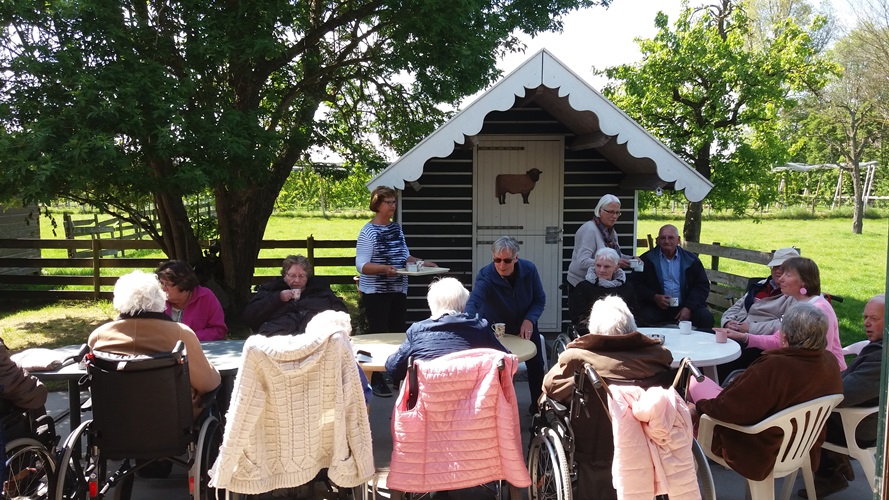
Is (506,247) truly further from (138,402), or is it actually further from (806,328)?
(138,402)

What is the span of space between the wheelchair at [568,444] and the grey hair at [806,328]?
1.70 ft

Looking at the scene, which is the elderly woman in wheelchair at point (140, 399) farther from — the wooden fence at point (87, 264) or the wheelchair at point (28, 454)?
the wooden fence at point (87, 264)

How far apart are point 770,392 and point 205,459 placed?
2.73 m

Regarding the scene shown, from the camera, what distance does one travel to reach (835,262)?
15562 millimetres

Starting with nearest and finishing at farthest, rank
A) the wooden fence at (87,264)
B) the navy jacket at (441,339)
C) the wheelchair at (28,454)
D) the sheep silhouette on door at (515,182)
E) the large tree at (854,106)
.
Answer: the wheelchair at (28,454)
the navy jacket at (441,339)
the sheep silhouette on door at (515,182)
the wooden fence at (87,264)
the large tree at (854,106)

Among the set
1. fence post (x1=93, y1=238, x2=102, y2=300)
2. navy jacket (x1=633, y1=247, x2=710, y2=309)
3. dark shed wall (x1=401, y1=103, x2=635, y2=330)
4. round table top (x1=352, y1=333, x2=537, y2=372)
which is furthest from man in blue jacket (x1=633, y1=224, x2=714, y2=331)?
fence post (x1=93, y1=238, x2=102, y2=300)

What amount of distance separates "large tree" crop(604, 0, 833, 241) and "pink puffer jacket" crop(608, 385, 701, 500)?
9226mm

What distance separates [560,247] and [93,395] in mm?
5826

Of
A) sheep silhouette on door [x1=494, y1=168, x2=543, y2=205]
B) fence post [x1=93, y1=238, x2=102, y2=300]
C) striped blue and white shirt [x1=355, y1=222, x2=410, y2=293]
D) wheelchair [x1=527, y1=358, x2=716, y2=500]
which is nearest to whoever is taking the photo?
wheelchair [x1=527, y1=358, x2=716, y2=500]

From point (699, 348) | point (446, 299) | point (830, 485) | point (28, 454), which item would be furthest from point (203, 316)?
point (830, 485)

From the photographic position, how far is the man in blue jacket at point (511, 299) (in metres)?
5.03

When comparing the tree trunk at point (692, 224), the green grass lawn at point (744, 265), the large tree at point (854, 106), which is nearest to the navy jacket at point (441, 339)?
the green grass lawn at point (744, 265)

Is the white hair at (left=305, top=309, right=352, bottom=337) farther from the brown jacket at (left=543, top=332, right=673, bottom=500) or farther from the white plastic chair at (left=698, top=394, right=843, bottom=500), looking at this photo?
the white plastic chair at (left=698, top=394, right=843, bottom=500)

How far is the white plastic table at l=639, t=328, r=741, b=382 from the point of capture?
4.09 meters
